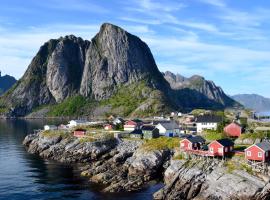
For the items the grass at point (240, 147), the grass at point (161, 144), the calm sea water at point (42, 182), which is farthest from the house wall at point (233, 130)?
the calm sea water at point (42, 182)

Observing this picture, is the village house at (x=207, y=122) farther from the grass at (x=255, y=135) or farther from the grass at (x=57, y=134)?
the grass at (x=57, y=134)

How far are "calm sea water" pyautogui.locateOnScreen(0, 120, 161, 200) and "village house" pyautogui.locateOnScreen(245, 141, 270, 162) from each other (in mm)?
18619

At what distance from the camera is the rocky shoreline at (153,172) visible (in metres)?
66.6

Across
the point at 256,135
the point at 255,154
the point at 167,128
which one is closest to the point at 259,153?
the point at 255,154

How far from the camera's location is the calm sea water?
73.8 metres

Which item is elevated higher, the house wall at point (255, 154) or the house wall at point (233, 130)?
the house wall at point (233, 130)

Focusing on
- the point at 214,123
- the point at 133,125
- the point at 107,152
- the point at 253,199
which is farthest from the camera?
the point at 133,125

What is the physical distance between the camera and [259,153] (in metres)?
71.7

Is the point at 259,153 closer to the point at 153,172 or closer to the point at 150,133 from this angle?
the point at 153,172

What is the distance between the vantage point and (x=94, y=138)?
115 meters

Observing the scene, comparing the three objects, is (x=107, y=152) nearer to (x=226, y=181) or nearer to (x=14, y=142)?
(x=226, y=181)

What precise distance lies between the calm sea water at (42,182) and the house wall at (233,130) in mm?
33542

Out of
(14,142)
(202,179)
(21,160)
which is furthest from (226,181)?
(14,142)

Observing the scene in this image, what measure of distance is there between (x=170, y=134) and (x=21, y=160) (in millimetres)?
42711
